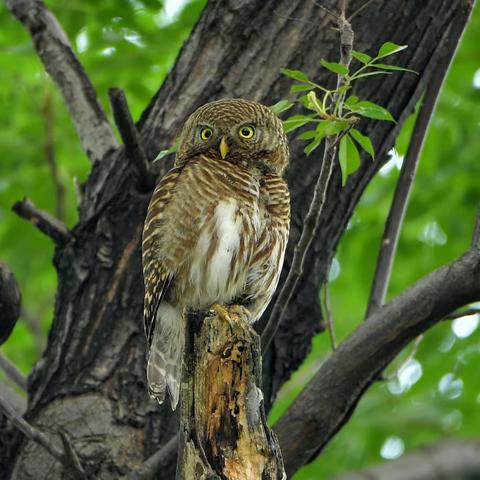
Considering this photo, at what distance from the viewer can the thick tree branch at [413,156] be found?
3732 mm

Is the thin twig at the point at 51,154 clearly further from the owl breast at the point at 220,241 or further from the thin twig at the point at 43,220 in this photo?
the owl breast at the point at 220,241

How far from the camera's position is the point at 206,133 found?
3.68 meters

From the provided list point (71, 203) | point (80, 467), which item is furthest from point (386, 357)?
point (71, 203)

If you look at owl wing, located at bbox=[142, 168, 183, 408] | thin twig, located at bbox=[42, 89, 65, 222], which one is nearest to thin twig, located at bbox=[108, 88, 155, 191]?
owl wing, located at bbox=[142, 168, 183, 408]

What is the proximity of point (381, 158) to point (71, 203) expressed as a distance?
273 cm

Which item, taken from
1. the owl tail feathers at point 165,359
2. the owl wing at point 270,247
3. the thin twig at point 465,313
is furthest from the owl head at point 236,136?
the thin twig at point 465,313

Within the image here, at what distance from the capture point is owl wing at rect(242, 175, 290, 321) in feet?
11.6

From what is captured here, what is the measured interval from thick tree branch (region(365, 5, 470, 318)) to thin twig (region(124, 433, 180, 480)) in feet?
3.19

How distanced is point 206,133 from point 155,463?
3.83ft

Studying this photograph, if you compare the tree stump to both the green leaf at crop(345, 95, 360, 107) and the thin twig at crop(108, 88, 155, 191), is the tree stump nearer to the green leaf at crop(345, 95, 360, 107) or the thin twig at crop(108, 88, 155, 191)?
the green leaf at crop(345, 95, 360, 107)

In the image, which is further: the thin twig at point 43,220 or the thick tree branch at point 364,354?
the thin twig at point 43,220

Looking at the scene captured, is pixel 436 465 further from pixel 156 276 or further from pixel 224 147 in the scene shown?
pixel 224 147

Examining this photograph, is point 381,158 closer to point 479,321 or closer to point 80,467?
point 80,467

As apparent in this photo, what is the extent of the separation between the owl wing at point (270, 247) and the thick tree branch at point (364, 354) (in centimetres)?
42
